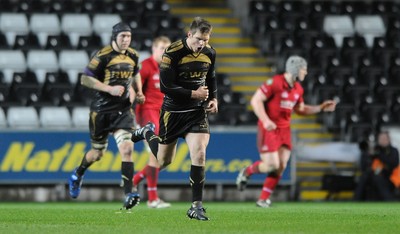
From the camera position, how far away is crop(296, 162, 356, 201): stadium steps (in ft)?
63.9

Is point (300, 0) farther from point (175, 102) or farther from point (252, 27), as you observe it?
point (175, 102)

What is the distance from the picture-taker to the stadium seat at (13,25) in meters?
21.8

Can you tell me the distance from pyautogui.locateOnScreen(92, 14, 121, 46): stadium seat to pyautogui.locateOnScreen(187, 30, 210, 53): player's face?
37.3 feet

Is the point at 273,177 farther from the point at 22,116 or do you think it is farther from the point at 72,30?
the point at 72,30

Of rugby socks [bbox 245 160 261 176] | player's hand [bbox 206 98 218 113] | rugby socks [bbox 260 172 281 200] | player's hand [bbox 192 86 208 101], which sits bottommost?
rugby socks [bbox 260 172 281 200]

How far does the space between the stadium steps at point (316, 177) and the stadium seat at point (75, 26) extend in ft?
17.8

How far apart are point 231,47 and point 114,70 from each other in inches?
415

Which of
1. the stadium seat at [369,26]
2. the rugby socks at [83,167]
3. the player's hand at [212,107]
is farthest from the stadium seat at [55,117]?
the player's hand at [212,107]

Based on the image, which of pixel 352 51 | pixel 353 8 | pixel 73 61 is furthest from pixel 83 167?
pixel 353 8

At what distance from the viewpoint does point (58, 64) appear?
2105 cm

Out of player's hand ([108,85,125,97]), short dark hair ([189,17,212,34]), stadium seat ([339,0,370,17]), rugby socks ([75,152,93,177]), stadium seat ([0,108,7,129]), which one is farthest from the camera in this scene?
stadium seat ([339,0,370,17])

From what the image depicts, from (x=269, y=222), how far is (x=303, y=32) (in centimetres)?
1280

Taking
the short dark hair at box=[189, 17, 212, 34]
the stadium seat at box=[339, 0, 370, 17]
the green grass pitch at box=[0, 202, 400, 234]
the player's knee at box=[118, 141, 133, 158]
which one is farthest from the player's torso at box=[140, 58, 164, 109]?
the stadium seat at box=[339, 0, 370, 17]

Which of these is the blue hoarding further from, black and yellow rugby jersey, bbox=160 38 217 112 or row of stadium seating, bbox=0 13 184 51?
black and yellow rugby jersey, bbox=160 38 217 112
